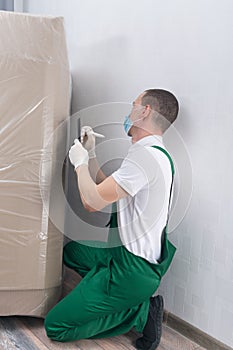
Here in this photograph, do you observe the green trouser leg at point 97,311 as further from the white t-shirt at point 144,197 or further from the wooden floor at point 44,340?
the white t-shirt at point 144,197

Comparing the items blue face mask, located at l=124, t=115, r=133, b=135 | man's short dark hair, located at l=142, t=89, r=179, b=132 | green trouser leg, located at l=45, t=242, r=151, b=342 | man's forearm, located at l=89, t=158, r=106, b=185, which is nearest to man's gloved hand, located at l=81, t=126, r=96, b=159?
Answer: man's forearm, located at l=89, t=158, r=106, b=185

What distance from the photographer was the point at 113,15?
6.72 ft

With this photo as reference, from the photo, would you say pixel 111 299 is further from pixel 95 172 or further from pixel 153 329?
pixel 95 172

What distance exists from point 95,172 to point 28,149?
29cm

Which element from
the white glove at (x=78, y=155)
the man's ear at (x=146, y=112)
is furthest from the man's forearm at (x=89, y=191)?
the man's ear at (x=146, y=112)

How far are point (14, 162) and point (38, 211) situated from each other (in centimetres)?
21

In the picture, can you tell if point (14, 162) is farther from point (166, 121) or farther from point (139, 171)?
point (166, 121)

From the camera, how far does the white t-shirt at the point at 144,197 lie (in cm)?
159

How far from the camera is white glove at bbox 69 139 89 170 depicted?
1.69m

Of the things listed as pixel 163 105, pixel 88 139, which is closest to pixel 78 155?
pixel 88 139

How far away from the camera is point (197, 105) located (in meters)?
1.70

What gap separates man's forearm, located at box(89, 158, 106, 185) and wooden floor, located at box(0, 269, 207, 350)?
623 millimetres

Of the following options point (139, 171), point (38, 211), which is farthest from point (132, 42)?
Answer: point (38, 211)

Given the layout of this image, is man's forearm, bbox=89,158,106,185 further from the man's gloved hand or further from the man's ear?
the man's ear
